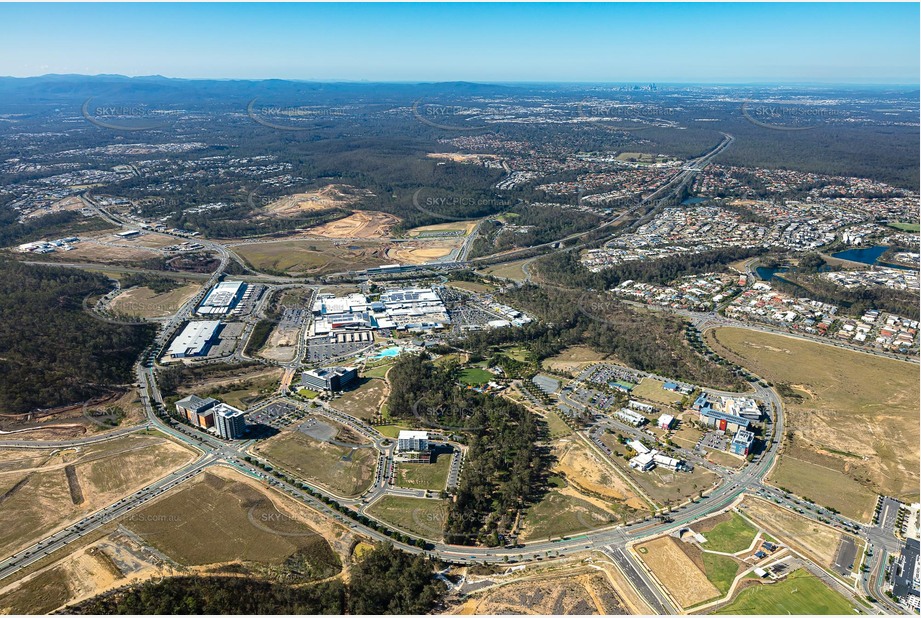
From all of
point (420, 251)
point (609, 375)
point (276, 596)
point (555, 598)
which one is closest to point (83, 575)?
point (276, 596)

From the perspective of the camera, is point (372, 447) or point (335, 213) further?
point (335, 213)

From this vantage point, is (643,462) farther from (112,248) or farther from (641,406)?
(112,248)

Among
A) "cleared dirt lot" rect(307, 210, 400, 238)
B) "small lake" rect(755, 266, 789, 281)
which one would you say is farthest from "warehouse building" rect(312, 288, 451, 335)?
"small lake" rect(755, 266, 789, 281)

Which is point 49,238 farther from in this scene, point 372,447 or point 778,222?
point 778,222

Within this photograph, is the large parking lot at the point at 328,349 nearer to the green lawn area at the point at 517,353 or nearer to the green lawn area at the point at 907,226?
the green lawn area at the point at 517,353

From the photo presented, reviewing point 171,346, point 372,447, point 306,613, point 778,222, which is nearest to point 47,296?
point 171,346

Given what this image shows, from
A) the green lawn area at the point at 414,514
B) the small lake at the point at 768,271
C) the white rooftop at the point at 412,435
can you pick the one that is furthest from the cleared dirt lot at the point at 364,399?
the small lake at the point at 768,271

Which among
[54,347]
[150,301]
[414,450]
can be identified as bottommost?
[414,450]
